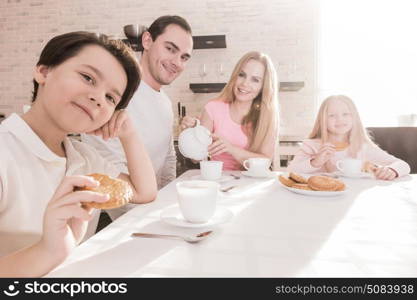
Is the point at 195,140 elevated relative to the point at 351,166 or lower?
elevated

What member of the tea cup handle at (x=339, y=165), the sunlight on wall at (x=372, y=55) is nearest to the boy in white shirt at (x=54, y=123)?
the tea cup handle at (x=339, y=165)

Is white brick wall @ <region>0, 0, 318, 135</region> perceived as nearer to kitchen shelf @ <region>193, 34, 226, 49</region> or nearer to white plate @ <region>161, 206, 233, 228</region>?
kitchen shelf @ <region>193, 34, 226, 49</region>

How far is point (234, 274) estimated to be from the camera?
609mm

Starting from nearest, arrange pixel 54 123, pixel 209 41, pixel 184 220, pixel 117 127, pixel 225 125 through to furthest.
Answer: pixel 184 220, pixel 54 123, pixel 117 127, pixel 225 125, pixel 209 41

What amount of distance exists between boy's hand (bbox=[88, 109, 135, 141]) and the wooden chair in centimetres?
167

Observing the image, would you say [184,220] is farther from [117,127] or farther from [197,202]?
[117,127]

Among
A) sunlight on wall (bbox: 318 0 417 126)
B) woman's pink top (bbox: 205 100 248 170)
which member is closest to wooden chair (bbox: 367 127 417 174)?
woman's pink top (bbox: 205 100 248 170)

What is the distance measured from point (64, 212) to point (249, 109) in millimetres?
2028

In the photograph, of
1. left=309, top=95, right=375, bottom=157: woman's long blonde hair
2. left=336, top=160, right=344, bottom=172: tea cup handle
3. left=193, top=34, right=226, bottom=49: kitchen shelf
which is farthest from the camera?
left=193, top=34, right=226, bottom=49: kitchen shelf

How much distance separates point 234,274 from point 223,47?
4.26 metres

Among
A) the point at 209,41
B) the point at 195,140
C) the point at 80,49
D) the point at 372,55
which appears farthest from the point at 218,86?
the point at 80,49

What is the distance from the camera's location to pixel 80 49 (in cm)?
100

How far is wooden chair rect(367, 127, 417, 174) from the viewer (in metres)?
2.06

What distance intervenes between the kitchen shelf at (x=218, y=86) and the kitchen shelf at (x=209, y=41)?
1.74 ft
